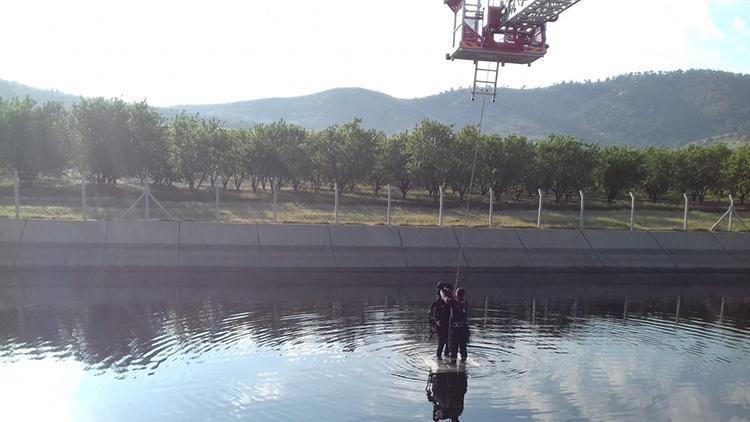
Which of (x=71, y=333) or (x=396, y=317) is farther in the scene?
(x=396, y=317)

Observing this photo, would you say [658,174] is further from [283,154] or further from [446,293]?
[446,293]

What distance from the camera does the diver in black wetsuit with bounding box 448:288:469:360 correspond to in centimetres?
1187

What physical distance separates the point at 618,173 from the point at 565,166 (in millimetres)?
8997

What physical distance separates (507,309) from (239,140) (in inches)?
1454

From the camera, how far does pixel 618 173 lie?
5609 centimetres

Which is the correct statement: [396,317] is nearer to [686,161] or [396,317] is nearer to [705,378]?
[705,378]

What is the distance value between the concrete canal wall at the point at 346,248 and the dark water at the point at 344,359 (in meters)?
4.56

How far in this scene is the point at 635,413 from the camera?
387 inches

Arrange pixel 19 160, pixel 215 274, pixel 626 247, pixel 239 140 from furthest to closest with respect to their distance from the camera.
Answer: pixel 239 140 → pixel 19 160 → pixel 626 247 → pixel 215 274

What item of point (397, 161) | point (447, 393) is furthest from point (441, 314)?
point (397, 161)

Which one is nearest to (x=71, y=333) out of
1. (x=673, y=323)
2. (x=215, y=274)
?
(x=215, y=274)

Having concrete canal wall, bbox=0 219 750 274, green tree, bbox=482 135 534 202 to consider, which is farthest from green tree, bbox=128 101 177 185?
green tree, bbox=482 135 534 202

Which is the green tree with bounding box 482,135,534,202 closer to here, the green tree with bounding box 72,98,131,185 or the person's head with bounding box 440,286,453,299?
the green tree with bounding box 72,98,131,185

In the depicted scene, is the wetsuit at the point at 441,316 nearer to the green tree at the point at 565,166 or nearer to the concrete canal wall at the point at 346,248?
the concrete canal wall at the point at 346,248
